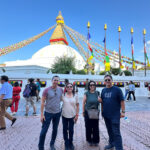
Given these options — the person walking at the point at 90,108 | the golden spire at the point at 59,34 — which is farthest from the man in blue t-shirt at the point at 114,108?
the golden spire at the point at 59,34

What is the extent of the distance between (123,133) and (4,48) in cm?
2896

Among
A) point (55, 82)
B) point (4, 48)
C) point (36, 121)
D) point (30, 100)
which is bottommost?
point (36, 121)

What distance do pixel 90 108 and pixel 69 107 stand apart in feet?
1.62

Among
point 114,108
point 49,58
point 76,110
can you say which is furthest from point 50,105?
point 49,58

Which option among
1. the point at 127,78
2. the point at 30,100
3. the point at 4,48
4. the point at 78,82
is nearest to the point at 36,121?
the point at 30,100

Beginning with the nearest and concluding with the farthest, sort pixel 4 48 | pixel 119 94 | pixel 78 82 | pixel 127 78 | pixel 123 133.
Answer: pixel 119 94 < pixel 123 133 < pixel 78 82 < pixel 127 78 < pixel 4 48

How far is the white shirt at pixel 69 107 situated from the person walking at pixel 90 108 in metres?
0.32

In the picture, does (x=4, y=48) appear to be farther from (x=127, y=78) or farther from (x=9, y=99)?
(x=9, y=99)

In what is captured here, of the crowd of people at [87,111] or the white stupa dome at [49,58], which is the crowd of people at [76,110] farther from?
the white stupa dome at [49,58]

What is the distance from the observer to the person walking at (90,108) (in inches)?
131

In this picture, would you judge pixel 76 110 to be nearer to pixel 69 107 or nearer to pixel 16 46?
pixel 69 107

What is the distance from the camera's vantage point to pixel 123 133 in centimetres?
434

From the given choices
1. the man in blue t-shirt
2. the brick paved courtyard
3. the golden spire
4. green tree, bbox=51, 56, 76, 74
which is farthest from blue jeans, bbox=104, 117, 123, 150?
the golden spire

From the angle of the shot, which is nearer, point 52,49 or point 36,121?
point 36,121
